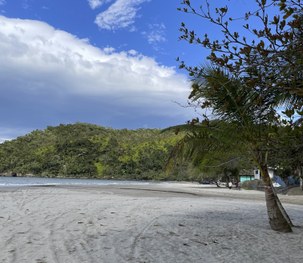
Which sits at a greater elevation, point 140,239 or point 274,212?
point 274,212

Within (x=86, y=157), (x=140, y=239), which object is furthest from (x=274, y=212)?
(x=86, y=157)

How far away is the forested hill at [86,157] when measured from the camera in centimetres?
10000

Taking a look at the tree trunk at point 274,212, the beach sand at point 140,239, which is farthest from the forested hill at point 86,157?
the tree trunk at point 274,212

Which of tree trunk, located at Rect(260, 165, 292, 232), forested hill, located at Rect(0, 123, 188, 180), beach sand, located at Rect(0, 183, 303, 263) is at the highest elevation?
forested hill, located at Rect(0, 123, 188, 180)

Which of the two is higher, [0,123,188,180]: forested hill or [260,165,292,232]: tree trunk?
[0,123,188,180]: forested hill

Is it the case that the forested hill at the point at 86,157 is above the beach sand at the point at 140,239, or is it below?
above

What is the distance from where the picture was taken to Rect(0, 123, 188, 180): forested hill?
10000cm

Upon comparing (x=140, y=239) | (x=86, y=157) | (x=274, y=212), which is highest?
(x=86, y=157)

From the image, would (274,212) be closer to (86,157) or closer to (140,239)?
(140,239)

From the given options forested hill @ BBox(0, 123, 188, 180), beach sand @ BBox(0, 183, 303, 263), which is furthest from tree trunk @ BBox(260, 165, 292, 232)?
forested hill @ BBox(0, 123, 188, 180)

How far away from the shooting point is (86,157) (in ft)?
348

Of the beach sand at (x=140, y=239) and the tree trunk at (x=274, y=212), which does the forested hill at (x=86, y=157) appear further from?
the tree trunk at (x=274, y=212)

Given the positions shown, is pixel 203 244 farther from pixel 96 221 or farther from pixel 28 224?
pixel 28 224

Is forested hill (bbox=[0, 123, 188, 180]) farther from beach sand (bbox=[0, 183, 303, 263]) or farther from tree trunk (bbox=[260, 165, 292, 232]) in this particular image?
tree trunk (bbox=[260, 165, 292, 232])
